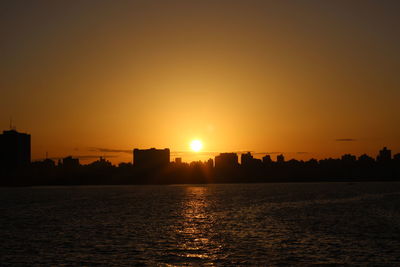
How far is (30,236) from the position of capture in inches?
3415

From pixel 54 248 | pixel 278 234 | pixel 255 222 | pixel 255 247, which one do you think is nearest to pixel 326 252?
pixel 255 247

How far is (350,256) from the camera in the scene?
201 ft

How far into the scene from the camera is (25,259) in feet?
200

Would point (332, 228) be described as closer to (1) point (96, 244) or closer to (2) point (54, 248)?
(1) point (96, 244)

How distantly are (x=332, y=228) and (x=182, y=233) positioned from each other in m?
29.2

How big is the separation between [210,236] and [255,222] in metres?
27.7

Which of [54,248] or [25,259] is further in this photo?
[54,248]

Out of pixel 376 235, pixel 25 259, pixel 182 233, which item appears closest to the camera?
pixel 25 259

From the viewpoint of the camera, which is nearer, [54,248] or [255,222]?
[54,248]

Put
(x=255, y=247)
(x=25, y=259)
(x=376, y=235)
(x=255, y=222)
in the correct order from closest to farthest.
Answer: (x=25, y=259) < (x=255, y=247) < (x=376, y=235) < (x=255, y=222)

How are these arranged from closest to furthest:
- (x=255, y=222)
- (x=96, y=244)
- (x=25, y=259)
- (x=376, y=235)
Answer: (x=25, y=259)
(x=96, y=244)
(x=376, y=235)
(x=255, y=222)

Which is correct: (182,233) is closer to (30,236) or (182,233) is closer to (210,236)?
(210,236)

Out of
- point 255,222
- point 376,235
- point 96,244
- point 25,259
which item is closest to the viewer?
point 25,259

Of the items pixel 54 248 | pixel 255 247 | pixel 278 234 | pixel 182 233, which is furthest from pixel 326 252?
pixel 54 248
